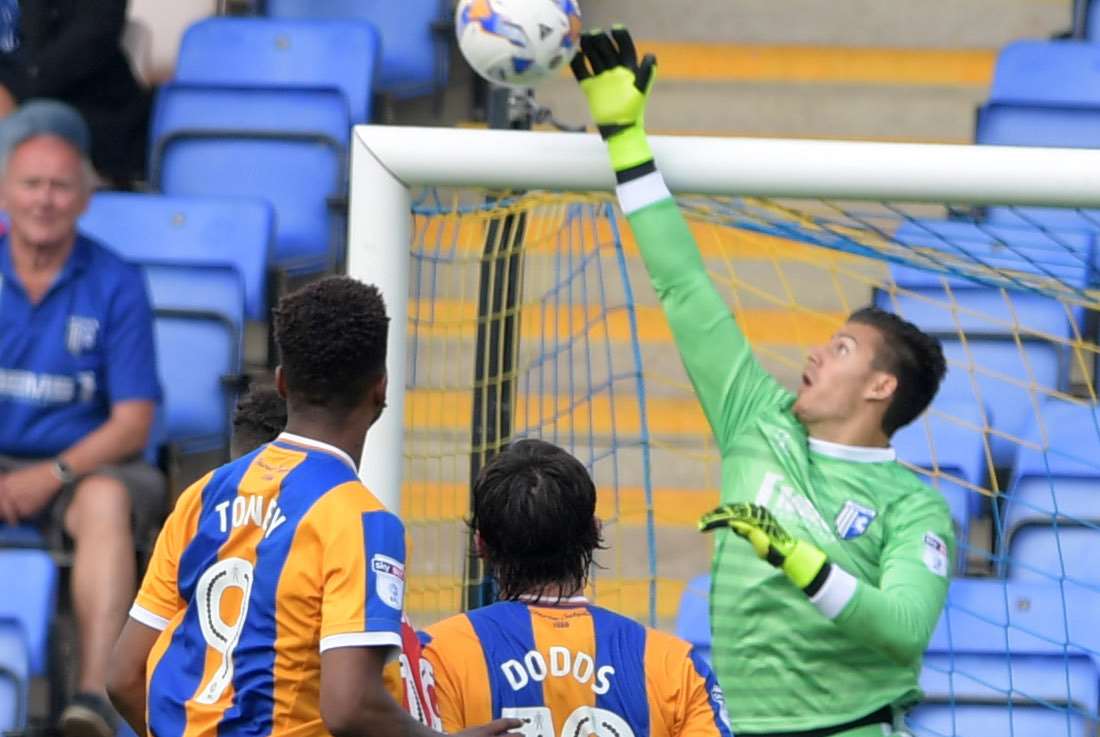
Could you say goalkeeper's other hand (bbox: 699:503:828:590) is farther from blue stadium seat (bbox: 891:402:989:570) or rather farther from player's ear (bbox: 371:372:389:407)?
blue stadium seat (bbox: 891:402:989:570)

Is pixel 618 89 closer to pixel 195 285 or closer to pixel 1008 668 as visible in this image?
pixel 1008 668

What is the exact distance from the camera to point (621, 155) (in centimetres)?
A: 332

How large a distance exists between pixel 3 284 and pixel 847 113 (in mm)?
2898

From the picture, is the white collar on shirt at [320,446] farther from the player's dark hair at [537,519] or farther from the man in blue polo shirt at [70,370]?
the man in blue polo shirt at [70,370]

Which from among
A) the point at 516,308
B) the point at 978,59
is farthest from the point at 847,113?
the point at 516,308

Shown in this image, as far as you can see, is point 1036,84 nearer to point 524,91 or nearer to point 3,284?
point 524,91

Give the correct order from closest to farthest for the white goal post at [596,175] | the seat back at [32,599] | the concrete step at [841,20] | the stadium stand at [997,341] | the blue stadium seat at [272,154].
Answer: the white goal post at [596,175], the seat back at [32,599], the stadium stand at [997,341], the blue stadium seat at [272,154], the concrete step at [841,20]

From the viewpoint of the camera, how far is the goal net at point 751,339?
133 inches

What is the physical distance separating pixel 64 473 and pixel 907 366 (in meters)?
2.19

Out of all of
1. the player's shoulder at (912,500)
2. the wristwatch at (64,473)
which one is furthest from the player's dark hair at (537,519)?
the wristwatch at (64,473)

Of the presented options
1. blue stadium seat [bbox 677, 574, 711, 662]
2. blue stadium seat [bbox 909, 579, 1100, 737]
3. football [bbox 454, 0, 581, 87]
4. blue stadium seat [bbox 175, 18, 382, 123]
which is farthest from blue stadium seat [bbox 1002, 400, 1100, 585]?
blue stadium seat [bbox 175, 18, 382, 123]

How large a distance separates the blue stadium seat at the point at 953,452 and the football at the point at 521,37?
1823 mm

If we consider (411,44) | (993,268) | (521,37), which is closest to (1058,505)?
(993,268)

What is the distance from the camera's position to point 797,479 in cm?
333
